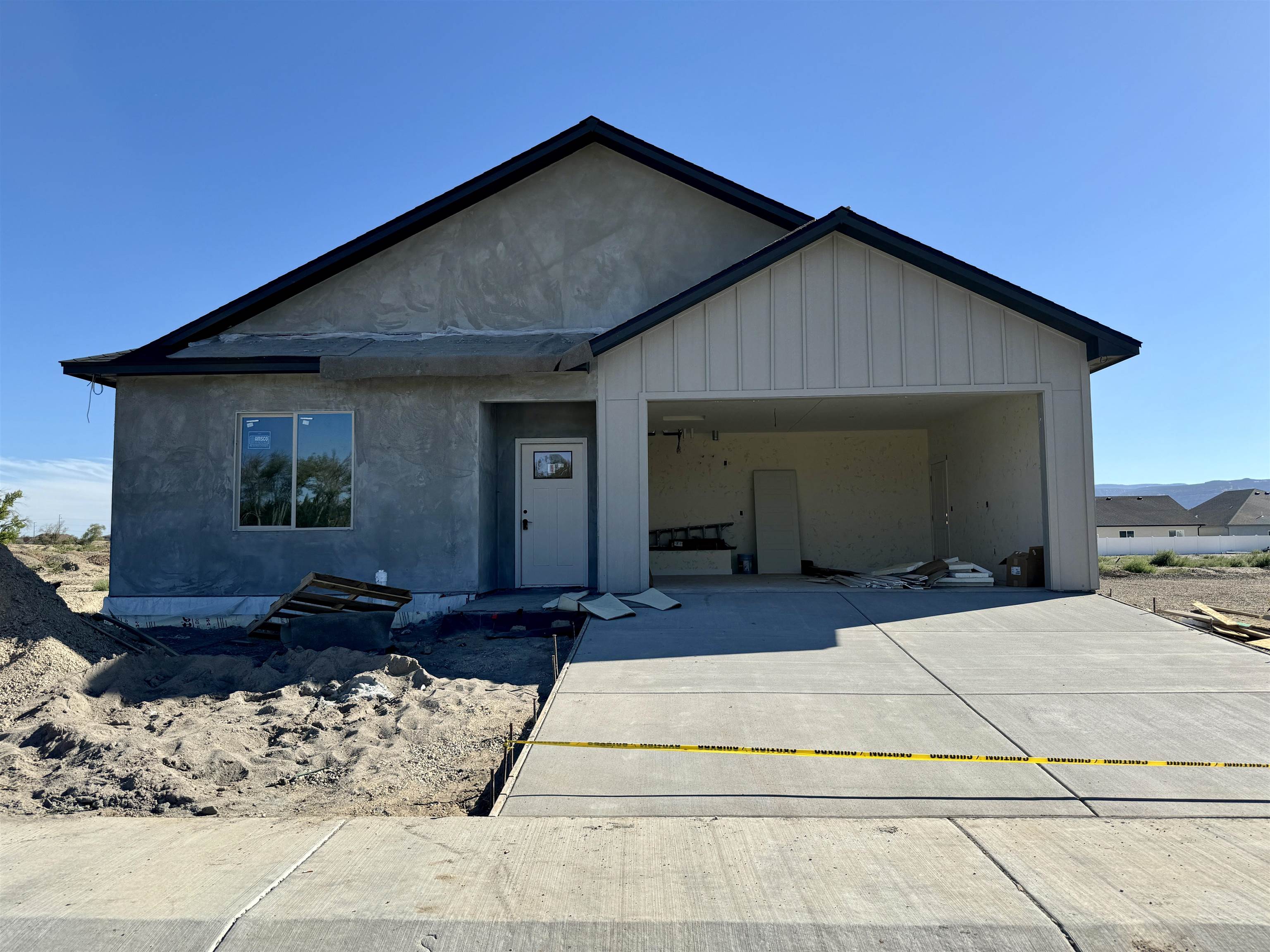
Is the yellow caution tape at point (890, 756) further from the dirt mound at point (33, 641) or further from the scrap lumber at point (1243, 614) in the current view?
the scrap lumber at point (1243, 614)

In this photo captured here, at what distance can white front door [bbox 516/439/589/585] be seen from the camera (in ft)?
42.3

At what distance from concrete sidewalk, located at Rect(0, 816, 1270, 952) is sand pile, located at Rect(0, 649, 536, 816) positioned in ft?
1.66

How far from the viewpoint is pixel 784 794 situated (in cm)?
460

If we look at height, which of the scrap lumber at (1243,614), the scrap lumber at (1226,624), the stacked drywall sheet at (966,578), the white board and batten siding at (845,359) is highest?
the white board and batten siding at (845,359)

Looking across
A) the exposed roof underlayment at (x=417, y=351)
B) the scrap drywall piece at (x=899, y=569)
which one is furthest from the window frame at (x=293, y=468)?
the scrap drywall piece at (x=899, y=569)

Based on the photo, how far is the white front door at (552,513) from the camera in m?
12.9

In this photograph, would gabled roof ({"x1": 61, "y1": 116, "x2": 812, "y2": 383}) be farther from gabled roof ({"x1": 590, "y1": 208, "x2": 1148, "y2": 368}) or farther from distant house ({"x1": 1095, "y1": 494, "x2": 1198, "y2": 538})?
distant house ({"x1": 1095, "y1": 494, "x2": 1198, "y2": 538})

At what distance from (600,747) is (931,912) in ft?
8.51

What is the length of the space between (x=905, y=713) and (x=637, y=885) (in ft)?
10.6

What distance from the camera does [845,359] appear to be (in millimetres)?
10930

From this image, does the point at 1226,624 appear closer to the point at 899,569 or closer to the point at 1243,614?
the point at 1243,614

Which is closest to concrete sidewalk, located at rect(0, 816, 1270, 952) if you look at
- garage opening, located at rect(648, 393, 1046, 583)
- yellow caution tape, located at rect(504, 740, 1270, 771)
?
yellow caution tape, located at rect(504, 740, 1270, 771)

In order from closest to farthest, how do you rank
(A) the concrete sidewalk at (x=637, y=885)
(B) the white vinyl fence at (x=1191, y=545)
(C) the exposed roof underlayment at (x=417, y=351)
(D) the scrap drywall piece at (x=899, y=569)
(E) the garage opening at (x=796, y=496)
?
(A) the concrete sidewalk at (x=637, y=885) → (C) the exposed roof underlayment at (x=417, y=351) → (D) the scrap drywall piece at (x=899, y=569) → (E) the garage opening at (x=796, y=496) → (B) the white vinyl fence at (x=1191, y=545)

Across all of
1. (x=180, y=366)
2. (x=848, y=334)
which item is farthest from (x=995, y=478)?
(x=180, y=366)
